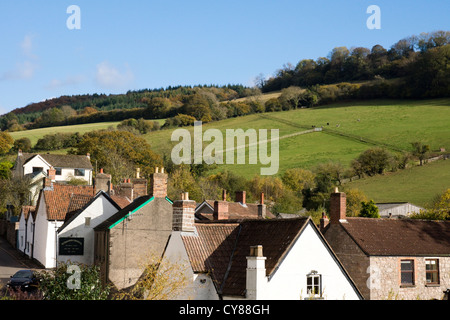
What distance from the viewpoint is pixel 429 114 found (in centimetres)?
11819

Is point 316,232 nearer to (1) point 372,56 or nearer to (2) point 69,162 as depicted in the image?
(2) point 69,162

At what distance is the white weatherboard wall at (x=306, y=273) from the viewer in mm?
20391

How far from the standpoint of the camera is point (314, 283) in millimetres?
21656

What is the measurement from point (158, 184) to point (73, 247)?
1336cm

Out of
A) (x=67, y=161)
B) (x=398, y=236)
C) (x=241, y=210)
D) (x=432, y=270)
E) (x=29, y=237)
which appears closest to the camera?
(x=432, y=270)

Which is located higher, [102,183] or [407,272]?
[102,183]

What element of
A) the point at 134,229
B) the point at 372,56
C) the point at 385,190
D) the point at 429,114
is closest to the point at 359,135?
the point at 429,114

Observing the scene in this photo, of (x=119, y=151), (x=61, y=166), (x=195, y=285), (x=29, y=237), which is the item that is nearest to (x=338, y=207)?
(x=195, y=285)

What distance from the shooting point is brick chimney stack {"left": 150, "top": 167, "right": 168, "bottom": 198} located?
28.4 m

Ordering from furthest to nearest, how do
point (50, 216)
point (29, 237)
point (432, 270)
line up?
1. point (29, 237)
2. point (50, 216)
3. point (432, 270)

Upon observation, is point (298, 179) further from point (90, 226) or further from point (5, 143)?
point (5, 143)

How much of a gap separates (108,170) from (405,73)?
303 feet

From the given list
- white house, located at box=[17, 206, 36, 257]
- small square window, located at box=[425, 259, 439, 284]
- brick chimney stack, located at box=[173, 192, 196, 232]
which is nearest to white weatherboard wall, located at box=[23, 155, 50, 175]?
white house, located at box=[17, 206, 36, 257]

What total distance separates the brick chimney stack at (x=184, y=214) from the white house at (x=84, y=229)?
16.0 m
